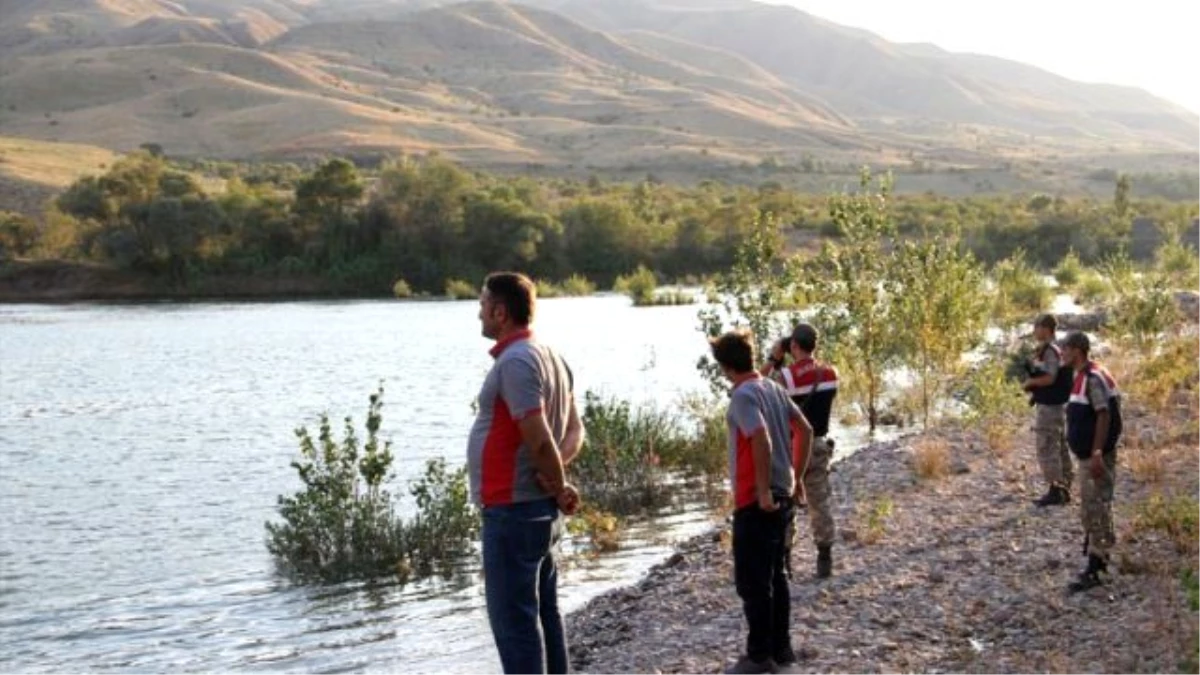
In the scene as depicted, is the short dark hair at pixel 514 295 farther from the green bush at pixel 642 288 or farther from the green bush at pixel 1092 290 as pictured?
the green bush at pixel 642 288

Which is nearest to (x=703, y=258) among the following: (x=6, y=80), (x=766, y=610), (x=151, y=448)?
(x=151, y=448)

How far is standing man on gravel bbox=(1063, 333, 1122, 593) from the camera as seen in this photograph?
33.1 ft

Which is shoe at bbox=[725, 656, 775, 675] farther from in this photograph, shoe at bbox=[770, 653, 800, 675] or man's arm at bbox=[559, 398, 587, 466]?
man's arm at bbox=[559, 398, 587, 466]

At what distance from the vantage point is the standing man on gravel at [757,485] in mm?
8430

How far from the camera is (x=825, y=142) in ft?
595

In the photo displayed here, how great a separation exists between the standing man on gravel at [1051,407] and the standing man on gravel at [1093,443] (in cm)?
287

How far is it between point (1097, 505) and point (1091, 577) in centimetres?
51

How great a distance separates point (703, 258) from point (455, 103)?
127142 mm

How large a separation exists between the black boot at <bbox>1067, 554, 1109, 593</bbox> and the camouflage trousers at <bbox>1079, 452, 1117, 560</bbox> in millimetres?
44

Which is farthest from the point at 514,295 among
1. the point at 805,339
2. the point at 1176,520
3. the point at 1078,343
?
the point at 1176,520

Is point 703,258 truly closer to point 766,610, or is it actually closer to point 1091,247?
point 1091,247

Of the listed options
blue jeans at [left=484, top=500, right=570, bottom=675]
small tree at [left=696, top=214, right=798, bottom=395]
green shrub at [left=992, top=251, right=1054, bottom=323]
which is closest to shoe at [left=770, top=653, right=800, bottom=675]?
blue jeans at [left=484, top=500, right=570, bottom=675]

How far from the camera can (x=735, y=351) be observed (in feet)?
27.7

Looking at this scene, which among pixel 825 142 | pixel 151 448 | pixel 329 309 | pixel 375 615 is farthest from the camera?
pixel 825 142
